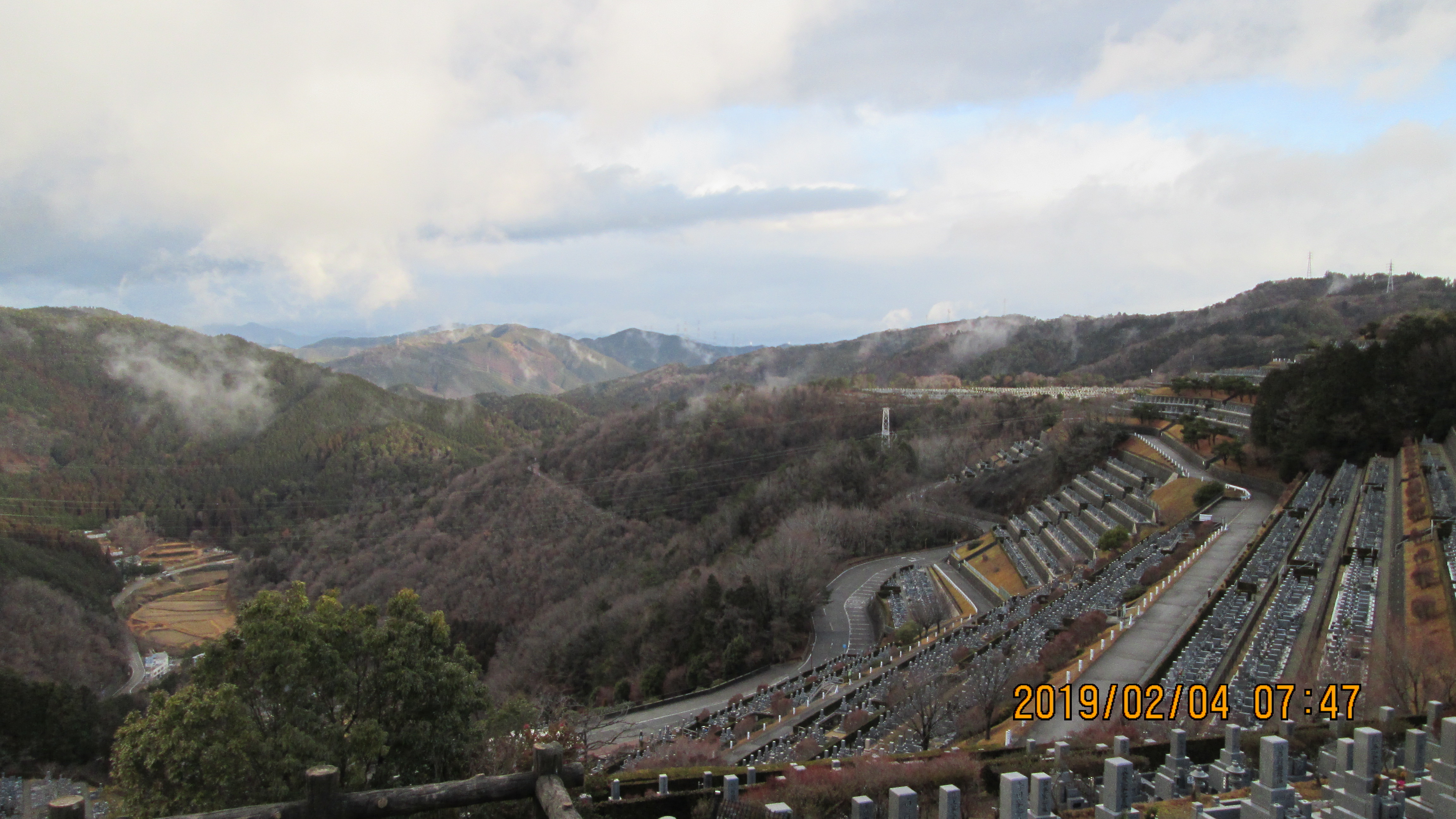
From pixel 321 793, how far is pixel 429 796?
0.58m

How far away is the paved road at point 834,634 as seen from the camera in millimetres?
23250

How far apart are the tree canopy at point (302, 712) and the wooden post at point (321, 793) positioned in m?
6.12

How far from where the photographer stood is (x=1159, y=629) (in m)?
16.9

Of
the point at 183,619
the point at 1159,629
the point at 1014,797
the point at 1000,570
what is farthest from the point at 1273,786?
the point at 183,619

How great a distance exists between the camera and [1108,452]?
40750 mm

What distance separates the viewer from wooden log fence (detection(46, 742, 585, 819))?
166 inches

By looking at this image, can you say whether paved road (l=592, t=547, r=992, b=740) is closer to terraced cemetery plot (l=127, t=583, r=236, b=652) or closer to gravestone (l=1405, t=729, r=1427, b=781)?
gravestone (l=1405, t=729, r=1427, b=781)

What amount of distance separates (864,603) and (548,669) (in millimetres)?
13648

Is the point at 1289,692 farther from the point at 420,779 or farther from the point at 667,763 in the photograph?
the point at 420,779

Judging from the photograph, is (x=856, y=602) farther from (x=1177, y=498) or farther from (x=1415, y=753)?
(x=1415, y=753)

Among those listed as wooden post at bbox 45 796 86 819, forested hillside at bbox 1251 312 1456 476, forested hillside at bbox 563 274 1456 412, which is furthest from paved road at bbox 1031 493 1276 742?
forested hillside at bbox 563 274 1456 412

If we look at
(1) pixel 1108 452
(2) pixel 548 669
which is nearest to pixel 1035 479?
(1) pixel 1108 452
